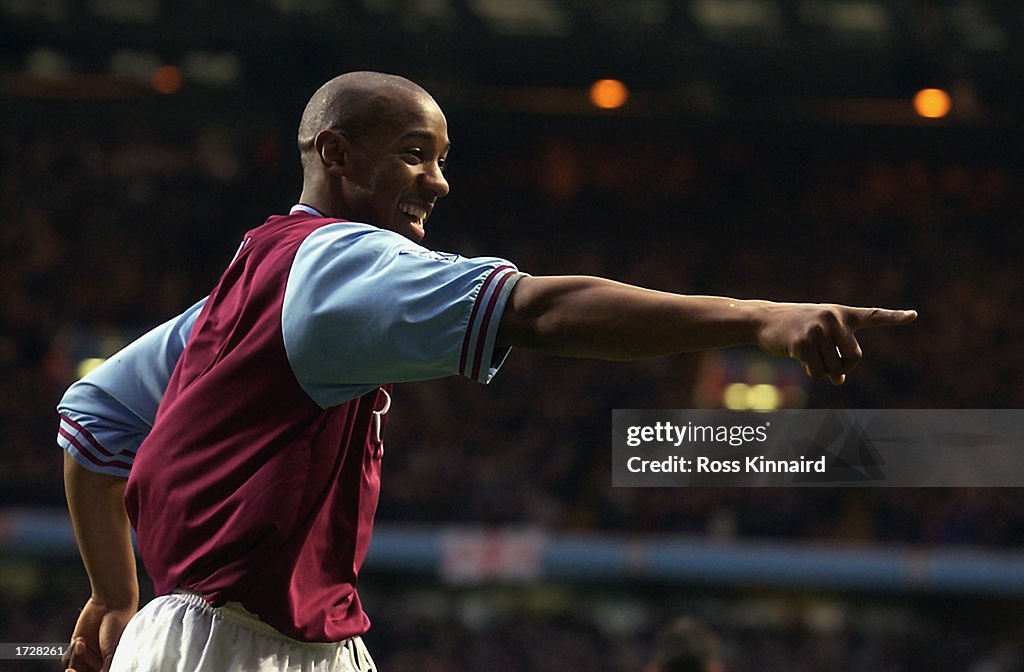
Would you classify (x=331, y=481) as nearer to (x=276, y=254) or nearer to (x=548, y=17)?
(x=276, y=254)

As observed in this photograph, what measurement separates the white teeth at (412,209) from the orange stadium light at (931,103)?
10926 millimetres

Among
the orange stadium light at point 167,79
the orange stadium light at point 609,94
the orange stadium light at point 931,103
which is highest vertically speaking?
the orange stadium light at point 609,94

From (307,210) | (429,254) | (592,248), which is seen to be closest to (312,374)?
(429,254)

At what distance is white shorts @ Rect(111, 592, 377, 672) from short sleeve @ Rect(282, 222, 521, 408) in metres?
0.38

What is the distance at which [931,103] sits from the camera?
1262 cm

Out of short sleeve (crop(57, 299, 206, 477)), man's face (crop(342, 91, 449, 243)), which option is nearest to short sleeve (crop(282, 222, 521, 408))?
man's face (crop(342, 91, 449, 243))

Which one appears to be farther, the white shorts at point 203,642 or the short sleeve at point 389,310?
the white shorts at point 203,642

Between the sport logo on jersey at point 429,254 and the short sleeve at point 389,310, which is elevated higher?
the sport logo on jersey at point 429,254

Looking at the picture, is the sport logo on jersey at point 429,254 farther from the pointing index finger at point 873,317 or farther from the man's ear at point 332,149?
the pointing index finger at point 873,317

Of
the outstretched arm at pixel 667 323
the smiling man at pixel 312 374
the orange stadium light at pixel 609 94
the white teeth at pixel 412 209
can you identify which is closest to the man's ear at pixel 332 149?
the smiling man at pixel 312 374

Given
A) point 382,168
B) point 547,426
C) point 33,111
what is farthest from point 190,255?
point 382,168

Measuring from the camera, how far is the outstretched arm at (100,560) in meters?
2.33

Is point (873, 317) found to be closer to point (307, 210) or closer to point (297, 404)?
point (297, 404)

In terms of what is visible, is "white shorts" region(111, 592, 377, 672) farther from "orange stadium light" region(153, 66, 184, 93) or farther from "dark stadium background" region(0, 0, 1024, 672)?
"orange stadium light" region(153, 66, 184, 93)
